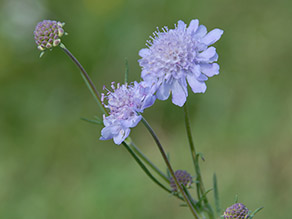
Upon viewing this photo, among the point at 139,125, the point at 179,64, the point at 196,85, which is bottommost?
the point at 196,85

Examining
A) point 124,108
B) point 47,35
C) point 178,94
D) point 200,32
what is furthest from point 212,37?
point 47,35

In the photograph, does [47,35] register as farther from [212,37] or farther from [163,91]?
[212,37]

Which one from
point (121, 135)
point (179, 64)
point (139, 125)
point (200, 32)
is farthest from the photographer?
point (139, 125)

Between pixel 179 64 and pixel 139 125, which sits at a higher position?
pixel 139 125

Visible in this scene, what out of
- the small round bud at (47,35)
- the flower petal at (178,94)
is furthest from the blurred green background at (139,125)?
the small round bud at (47,35)

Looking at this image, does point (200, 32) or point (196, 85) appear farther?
point (200, 32)

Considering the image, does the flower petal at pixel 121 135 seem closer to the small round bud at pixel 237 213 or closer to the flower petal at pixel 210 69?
the flower petal at pixel 210 69

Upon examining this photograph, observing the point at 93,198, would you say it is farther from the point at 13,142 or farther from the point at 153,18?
the point at 153,18

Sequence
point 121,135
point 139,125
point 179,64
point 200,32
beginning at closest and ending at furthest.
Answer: point 121,135 < point 179,64 < point 200,32 < point 139,125
